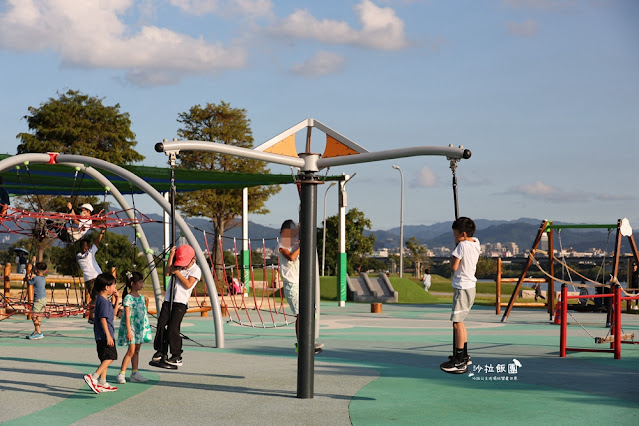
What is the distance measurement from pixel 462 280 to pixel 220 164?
3575 cm

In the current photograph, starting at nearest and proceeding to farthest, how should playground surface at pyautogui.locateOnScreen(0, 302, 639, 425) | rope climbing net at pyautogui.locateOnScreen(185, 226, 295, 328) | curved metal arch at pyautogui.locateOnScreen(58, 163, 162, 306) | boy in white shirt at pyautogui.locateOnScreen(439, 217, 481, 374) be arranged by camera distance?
playground surface at pyautogui.locateOnScreen(0, 302, 639, 425) → boy in white shirt at pyautogui.locateOnScreen(439, 217, 481, 374) → curved metal arch at pyautogui.locateOnScreen(58, 163, 162, 306) → rope climbing net at pyautogui.locateOnScreen(185, 226, 295, 328)

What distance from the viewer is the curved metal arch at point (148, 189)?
12.7 metres

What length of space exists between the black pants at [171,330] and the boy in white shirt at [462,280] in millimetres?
3443

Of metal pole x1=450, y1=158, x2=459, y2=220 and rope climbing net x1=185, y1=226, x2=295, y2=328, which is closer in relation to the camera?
metal pole x1=450, y1=158, x2=459, y2=220

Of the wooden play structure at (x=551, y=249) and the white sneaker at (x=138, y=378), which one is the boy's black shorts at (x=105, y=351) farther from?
the wooden play structure at (x=551, y=249)

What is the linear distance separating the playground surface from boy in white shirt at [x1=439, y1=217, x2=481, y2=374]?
0.37 metres

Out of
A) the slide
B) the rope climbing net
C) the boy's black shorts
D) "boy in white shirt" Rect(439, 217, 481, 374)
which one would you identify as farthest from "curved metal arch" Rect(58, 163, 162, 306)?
the slide

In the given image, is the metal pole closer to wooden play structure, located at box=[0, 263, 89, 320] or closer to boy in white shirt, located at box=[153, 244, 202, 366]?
boy in white shirt, located at box=[153, 244, 202, 366]

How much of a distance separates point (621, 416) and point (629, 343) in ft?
21.2

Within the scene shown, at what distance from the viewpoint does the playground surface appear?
710 centimetres

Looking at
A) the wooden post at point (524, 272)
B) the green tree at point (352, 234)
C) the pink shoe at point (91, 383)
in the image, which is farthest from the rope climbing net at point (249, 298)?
the green tree at point (352, 234)

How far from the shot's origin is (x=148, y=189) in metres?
13.5

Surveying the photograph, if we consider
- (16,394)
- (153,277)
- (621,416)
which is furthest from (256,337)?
(621,416)

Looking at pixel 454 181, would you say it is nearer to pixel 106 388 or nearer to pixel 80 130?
pixel 106 388
